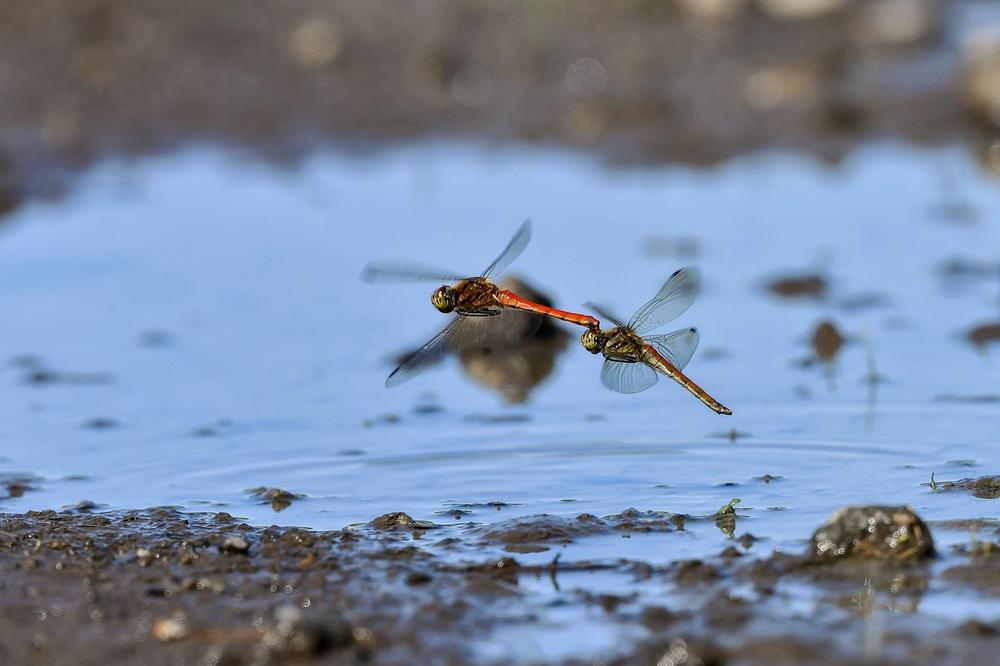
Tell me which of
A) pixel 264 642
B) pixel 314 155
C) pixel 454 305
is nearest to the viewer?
pixel 264 642

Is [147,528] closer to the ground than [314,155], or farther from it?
closer to the ground

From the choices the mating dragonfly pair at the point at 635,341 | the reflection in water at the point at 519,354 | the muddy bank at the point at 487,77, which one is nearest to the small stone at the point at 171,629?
the mating dragonfly pair at the point at 635,341

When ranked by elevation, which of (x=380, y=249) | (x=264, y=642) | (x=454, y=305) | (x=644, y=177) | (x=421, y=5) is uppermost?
(x=421, y=5)

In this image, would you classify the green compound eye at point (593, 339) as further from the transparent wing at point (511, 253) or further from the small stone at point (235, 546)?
the small stone at point (235, 546)

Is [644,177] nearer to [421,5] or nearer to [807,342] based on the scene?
[421,5]

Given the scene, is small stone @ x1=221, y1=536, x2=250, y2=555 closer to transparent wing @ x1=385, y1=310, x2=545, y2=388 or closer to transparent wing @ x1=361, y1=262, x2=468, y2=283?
transparent wing @ x1=385, y1=310, x2=545, y2=388

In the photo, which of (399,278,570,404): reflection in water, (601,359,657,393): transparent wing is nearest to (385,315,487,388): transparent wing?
(601,359,657,393): transparent wing

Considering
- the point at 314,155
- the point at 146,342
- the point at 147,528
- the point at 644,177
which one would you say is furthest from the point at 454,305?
the point at 314,155
